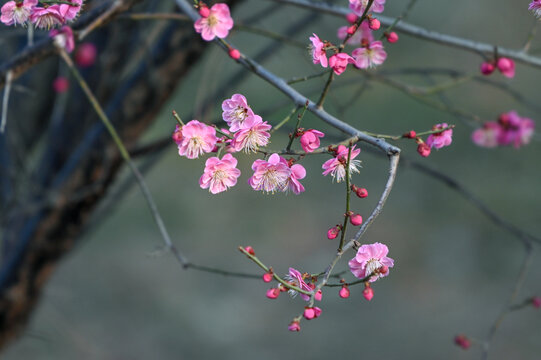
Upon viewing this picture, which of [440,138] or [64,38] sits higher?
[64,38]

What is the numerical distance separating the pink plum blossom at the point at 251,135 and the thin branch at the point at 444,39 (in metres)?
0.56

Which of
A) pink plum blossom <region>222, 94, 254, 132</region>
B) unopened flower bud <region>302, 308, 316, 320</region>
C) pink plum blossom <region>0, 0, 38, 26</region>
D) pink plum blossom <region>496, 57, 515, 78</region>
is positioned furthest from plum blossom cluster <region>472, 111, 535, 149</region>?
pink plum blossom <region>0, 0, 38, 26</region>

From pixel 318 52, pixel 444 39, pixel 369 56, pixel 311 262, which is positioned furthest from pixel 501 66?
pixel 311 262

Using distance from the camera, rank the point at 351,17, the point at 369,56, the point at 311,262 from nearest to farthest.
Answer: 1. the point at 369,56
2. the point at 351,17
3. the point at 311,262

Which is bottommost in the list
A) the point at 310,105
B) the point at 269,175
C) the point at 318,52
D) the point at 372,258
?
the point at 372,258

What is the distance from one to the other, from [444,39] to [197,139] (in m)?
0.72

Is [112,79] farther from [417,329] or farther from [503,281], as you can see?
[503,281]

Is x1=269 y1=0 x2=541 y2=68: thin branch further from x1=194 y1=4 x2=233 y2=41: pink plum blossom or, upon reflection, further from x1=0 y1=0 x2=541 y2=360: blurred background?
x1=0 y1=0 x2=541 y2=360: blurred background

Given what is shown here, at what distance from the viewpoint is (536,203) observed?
655cm

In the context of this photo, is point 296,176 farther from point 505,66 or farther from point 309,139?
point 505,66

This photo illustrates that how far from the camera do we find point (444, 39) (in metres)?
1.38

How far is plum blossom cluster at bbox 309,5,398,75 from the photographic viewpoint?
1.01 metres

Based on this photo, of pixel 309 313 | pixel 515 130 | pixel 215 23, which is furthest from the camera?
pixel 515 130

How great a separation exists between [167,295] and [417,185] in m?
3.17
